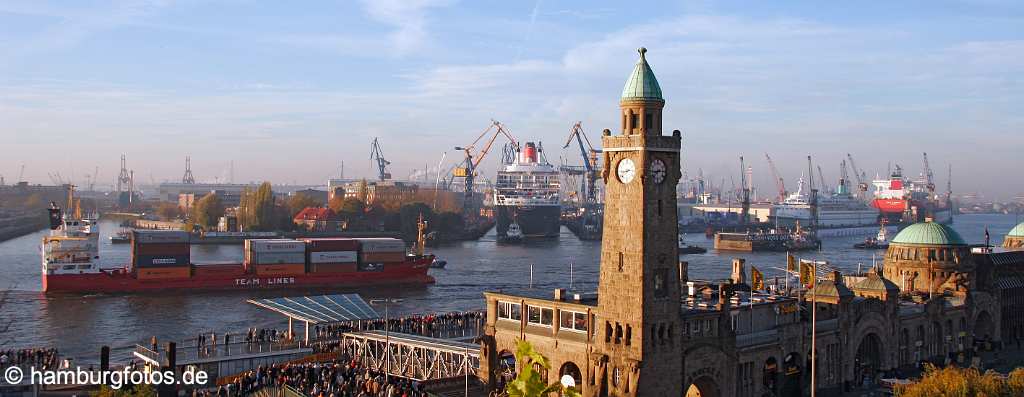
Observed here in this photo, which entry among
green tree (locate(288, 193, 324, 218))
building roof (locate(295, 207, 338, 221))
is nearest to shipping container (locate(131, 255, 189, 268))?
building roof (locate(295, 207, 338, 221))

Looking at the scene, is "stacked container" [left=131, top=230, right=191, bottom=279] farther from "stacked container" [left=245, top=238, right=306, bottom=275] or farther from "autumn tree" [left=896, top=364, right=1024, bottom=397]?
"autumn tree" [left=896, top=364, right=1024, bottom=397]

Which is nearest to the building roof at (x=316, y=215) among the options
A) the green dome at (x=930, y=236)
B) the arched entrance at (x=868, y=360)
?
the green dome at (x=930, y=236)

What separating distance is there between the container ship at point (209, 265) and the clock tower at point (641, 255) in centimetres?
5825

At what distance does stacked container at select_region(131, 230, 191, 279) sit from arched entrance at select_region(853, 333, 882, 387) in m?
58.6

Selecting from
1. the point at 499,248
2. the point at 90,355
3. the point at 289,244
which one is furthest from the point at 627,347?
the point at 499,248

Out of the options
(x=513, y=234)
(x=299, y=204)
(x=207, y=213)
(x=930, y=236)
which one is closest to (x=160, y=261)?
(x=930, y=236)

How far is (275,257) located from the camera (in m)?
87.6

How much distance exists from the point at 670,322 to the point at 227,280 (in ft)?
195

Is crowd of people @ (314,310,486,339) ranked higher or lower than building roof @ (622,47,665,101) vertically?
lower

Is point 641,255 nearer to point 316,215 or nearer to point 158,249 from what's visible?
point 158,249

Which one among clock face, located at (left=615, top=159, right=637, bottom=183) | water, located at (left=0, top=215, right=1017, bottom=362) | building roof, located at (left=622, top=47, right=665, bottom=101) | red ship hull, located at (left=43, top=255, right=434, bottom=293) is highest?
building roof, located at (left=622, top=47, right=665, bottom=101)

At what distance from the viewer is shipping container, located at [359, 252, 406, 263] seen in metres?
92.1

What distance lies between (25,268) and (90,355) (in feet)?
187

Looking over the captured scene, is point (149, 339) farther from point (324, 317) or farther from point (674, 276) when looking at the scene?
point (674, 276)
